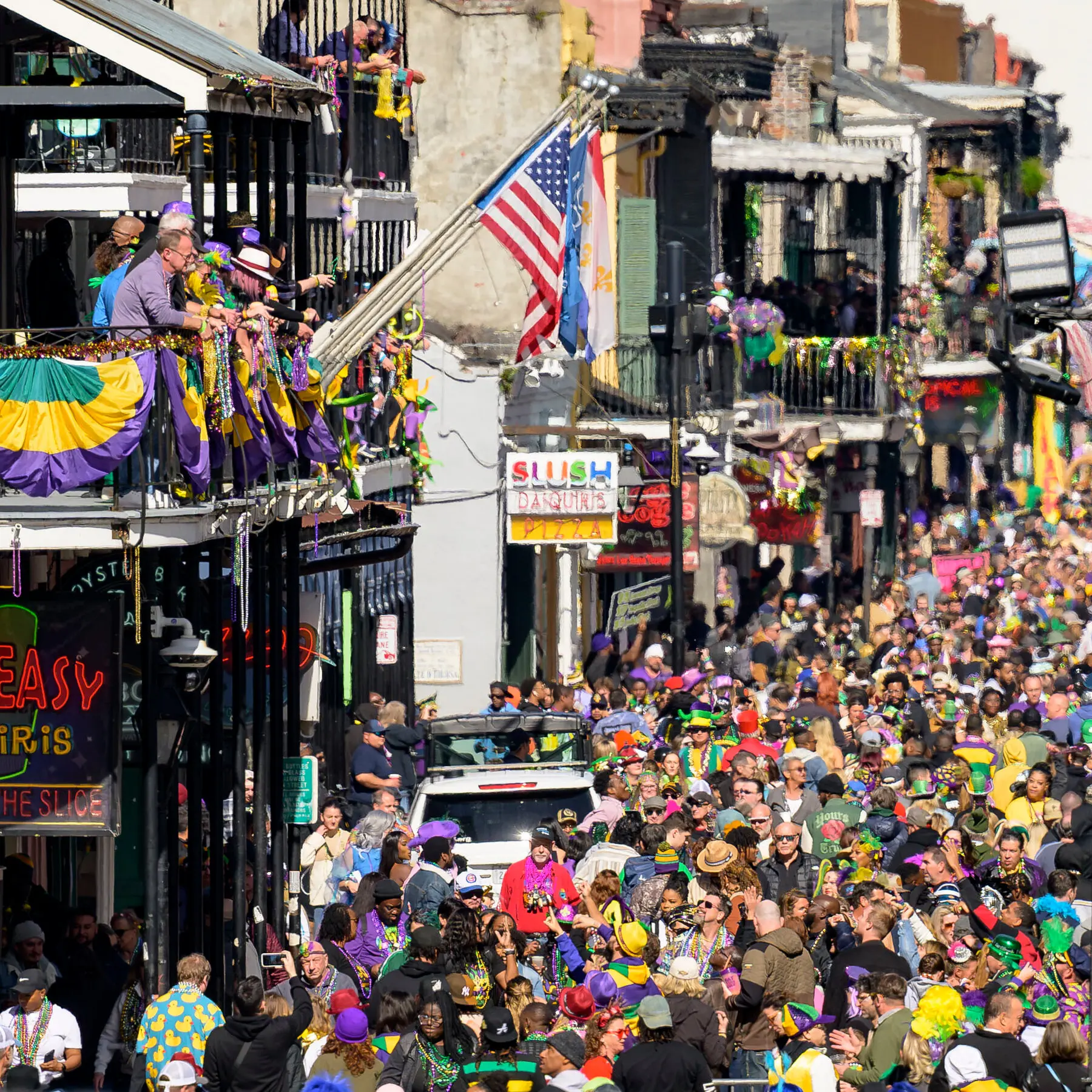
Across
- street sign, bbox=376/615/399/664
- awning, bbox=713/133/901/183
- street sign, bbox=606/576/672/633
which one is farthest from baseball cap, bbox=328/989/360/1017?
awning, bbox=713/133/901/183

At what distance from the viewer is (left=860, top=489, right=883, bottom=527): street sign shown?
40.8 meters

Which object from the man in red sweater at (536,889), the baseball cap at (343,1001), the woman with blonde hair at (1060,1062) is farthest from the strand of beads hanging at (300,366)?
the woman with blonde hair at (1060,1062)

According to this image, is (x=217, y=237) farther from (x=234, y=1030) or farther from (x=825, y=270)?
(x=825, y=270)

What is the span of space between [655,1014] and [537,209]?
10.6m

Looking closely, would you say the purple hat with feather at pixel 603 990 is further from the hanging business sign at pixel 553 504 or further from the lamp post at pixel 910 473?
the lamp post at pixel 910 473

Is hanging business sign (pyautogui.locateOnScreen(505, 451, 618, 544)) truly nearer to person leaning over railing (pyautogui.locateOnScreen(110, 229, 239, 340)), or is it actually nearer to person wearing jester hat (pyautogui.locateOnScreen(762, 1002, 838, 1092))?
person leaning over railing (pyautogui.locateOnScreen(110, 229, 239, 340))

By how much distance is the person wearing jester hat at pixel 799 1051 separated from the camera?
38.4 feet

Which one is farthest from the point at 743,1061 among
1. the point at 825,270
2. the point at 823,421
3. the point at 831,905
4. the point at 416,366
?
the point at 825,270

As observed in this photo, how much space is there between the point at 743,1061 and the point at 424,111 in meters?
22.1

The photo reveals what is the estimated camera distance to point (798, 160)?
135ft

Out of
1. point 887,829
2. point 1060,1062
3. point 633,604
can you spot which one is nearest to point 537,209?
point 887,829

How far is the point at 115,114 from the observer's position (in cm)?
1494

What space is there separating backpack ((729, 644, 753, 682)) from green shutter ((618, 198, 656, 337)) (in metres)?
6.39

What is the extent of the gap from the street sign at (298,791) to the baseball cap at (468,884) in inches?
59.6
